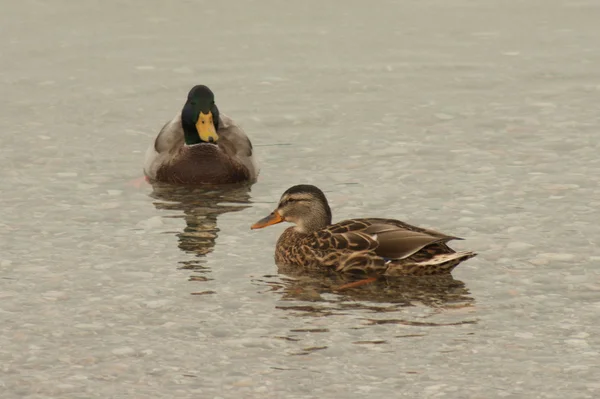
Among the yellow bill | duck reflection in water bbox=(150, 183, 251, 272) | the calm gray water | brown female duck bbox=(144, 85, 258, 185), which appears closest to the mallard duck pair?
the calm gray water

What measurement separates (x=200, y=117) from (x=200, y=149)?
0.41m

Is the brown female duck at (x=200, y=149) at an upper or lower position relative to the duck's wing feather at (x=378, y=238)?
upper

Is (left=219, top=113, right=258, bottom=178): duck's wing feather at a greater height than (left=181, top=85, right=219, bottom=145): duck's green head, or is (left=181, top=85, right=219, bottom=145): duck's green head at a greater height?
(left=181, top=85, right=219, bottom=145): duck's green head

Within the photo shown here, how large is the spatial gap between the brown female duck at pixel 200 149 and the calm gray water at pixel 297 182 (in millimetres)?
306

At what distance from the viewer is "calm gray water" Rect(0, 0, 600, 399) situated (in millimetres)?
10758

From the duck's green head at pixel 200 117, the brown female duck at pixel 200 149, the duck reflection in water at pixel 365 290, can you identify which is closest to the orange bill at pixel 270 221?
the duck reflection in water at pixel 365 290

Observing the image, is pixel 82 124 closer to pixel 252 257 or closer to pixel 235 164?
pixel 235 164

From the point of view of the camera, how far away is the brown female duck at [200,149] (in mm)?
16969

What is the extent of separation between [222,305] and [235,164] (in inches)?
196

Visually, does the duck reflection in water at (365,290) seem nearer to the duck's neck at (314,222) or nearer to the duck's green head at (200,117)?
the duck's neck at (314,222)

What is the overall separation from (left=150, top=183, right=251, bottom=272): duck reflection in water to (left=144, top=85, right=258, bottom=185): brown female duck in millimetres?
A: 146

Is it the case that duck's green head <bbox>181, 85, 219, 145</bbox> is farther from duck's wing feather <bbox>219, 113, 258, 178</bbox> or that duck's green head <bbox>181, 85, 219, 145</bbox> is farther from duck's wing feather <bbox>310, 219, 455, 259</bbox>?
duck's wing feather <bbox>310, 219, 455, 259</bbox>

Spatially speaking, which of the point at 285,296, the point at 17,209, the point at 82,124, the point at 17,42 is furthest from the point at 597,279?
the point at 17,42

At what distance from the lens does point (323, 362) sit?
1073 centimetres
